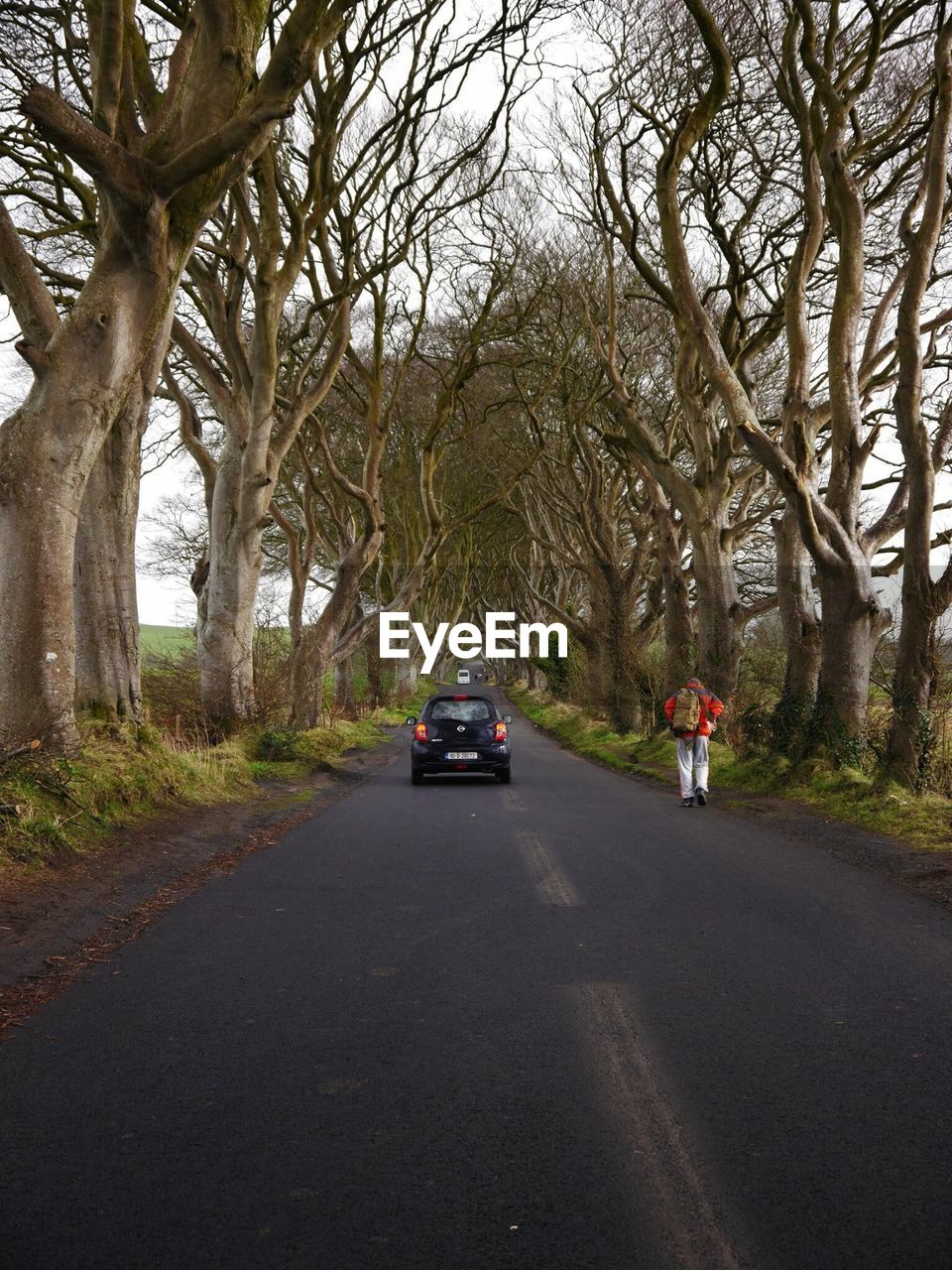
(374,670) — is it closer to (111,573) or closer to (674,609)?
(674,609)

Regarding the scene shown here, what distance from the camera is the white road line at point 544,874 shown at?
312 inches

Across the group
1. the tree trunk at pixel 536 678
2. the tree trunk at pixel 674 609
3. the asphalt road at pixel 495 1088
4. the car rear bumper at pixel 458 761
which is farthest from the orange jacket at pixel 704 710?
the tree trunk at pixel 536 678

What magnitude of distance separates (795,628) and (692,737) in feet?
10.9

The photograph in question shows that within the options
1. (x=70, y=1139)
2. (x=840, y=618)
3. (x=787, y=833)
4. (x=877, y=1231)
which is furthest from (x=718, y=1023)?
(x=840, y=618)

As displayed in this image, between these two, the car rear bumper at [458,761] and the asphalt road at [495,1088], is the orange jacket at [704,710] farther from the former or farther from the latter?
→ the asphalt road at [495,1088]

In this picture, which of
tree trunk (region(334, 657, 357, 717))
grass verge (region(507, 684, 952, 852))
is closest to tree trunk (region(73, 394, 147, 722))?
grass verge (region(507, 684, 952, 852))

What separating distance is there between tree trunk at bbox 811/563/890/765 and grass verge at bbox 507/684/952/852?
0.45m

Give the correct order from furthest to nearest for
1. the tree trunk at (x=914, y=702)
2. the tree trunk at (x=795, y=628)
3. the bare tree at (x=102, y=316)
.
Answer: the tree trunk at (x=795, y=628) → the tree trunk at (x=914, y=702) → the bare tree at (x=102, y=316)

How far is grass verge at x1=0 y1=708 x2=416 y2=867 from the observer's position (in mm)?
8500

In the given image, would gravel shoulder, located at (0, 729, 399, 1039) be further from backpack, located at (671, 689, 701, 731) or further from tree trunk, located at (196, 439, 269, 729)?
backpack, located at (671, 689, 701, 731)

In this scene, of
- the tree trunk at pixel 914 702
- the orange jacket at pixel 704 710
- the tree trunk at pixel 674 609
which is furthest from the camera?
the tree trunk at pixel 674 609

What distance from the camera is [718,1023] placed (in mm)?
4977

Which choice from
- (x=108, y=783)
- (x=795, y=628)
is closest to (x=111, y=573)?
(x=108, y=783)

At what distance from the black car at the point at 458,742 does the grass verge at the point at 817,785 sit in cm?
288
